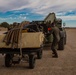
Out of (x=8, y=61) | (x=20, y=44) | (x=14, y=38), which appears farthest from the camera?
(x=8, y=61)

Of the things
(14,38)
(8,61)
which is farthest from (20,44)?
(8,61)

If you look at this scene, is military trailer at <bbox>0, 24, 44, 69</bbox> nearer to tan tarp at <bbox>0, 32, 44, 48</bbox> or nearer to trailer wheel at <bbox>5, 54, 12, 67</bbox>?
tan tarp at <bbox>0, 32, 44, 48</bbox>

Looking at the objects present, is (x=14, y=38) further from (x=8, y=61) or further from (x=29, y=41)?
(x=8, y=61)

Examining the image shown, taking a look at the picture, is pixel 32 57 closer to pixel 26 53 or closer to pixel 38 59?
pixel 26 53

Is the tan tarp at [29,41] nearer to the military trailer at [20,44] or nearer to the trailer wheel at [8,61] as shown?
the military trailer at [20,44]

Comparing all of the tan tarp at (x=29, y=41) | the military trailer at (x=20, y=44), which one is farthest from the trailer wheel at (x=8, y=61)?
the tan tarp at (x=29, y=41)

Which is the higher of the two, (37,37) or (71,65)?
(37,37)

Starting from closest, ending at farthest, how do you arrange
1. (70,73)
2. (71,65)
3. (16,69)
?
(70,73) < (16,69) < (71,65)

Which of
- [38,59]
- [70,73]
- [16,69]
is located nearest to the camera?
[70,73]

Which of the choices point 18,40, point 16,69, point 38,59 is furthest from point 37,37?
point 38,59

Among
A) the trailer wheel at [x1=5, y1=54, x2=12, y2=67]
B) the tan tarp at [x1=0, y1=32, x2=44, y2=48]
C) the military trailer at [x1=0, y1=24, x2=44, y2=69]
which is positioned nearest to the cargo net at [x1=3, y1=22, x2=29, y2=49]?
the military trailer at [x1=0, y1=24, x2=44, y2=69]

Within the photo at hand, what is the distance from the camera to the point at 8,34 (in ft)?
35.8

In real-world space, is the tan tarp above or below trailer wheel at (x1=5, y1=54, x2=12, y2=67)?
above

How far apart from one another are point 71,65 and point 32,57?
1.69 meters
